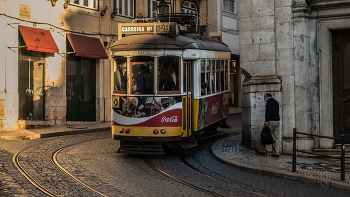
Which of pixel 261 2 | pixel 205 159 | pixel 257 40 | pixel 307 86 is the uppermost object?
pixel 261 2

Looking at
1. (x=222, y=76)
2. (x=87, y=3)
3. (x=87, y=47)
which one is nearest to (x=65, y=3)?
(x=87, y=3)

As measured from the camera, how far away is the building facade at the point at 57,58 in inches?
673

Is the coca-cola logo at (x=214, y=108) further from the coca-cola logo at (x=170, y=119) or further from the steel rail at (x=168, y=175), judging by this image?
the steel rail at (x=168, y=175)

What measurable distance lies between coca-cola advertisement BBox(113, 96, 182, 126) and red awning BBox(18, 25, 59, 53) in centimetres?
842

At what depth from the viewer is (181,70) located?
1070cm

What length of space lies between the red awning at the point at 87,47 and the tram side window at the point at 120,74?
30.2 feet

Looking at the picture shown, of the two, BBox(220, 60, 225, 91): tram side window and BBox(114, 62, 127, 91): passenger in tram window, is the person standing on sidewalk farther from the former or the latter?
BBox(114, 62, 127, 91): passenger in tram window

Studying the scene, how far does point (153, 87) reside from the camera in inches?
412

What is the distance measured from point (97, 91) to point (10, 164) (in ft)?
41.4

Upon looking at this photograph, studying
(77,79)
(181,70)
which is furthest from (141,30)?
(77,79)

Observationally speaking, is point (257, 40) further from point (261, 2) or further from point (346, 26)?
point (346, 26)

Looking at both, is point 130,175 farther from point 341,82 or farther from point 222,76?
point 222,76

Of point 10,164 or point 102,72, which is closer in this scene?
point 10,164

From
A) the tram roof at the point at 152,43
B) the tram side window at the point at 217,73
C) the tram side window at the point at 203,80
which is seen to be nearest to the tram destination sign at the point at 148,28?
the tram roof at the point at 152,43
